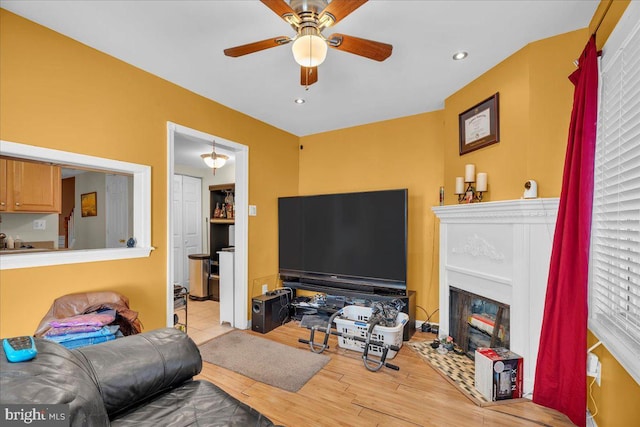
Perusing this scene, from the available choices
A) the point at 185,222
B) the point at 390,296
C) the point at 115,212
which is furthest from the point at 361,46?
the point at 185,222

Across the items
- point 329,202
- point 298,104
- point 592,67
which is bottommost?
point 329,202

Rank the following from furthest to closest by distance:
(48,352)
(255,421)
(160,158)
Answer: (160,158) < (255,421) < (48,352)

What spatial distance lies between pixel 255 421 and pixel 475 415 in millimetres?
1536

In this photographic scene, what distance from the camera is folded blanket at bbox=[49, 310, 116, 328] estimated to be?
5.70 feet

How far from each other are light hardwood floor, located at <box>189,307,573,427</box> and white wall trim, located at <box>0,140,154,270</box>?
1.20 m

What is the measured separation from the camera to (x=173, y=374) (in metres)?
1.39

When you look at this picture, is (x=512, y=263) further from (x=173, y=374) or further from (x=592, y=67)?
(x=173, y=374)

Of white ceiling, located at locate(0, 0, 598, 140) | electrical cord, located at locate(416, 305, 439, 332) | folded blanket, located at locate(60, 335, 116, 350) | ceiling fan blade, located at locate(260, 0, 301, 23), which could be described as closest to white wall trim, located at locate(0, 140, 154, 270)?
folded blanket, located at locate(60, 335, 116, 350)

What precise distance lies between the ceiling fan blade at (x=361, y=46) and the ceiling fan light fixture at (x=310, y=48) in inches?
5.8

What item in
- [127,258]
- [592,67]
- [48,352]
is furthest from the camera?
[127,258]

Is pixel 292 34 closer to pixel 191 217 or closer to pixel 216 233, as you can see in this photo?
pixel 216 233

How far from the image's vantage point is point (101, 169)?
2279mm

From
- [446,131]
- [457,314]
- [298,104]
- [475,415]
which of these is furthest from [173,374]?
[446,131]

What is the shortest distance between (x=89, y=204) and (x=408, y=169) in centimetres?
432
